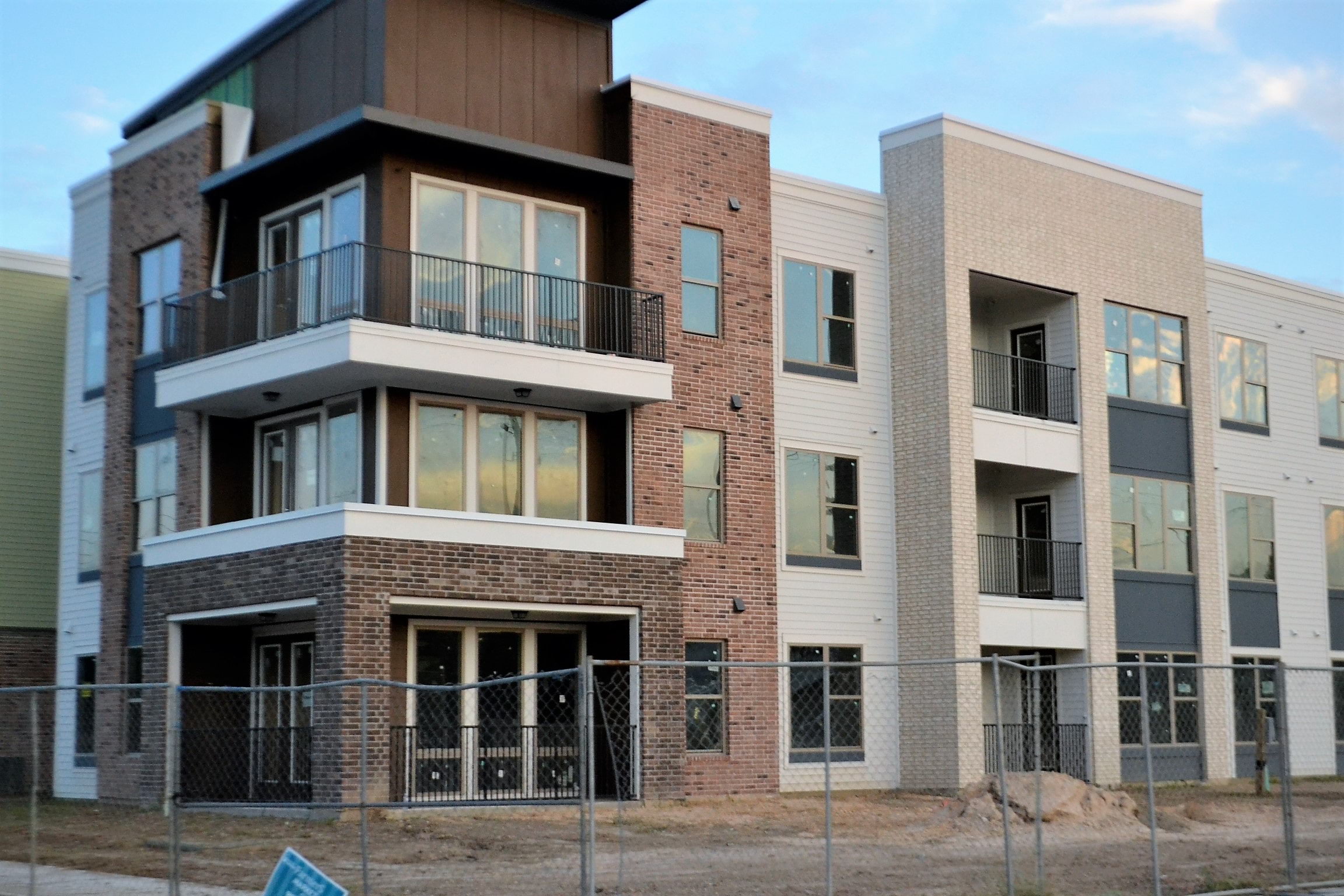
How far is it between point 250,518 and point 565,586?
532 cm

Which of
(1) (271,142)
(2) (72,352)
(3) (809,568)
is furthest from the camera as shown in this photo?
(2) (72,352)

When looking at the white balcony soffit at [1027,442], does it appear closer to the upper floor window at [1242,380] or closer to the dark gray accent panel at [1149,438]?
the dark gray accent panel at [1149,438]

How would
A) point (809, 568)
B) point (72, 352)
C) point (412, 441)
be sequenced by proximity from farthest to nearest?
point (72, 352)
point (809, 568)
point (412, 441)

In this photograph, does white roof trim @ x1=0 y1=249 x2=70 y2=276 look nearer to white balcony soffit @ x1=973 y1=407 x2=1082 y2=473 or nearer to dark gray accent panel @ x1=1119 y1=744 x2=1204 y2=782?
white balcony soffit @ x1=973 y1=407 x2=1082 y2=473

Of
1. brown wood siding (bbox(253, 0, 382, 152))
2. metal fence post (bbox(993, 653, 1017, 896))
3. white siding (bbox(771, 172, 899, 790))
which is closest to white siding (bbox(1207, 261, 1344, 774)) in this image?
white siding (bbox(771, 172, 899, 790))

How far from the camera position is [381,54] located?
25.4m

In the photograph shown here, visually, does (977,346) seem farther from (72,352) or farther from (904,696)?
(72,352)

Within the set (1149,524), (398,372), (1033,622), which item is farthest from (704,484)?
(1149,524)

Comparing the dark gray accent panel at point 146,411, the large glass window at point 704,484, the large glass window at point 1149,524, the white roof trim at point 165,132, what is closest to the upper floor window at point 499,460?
the large glass window at point 704,484

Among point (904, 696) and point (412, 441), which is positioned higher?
point (412, 441)

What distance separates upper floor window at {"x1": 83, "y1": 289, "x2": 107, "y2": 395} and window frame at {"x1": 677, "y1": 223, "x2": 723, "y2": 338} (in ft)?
35.0

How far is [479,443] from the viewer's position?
26.0 m

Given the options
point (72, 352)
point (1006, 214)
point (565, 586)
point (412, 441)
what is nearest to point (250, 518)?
point (412, 441)

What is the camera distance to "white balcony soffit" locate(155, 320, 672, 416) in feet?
78.6
